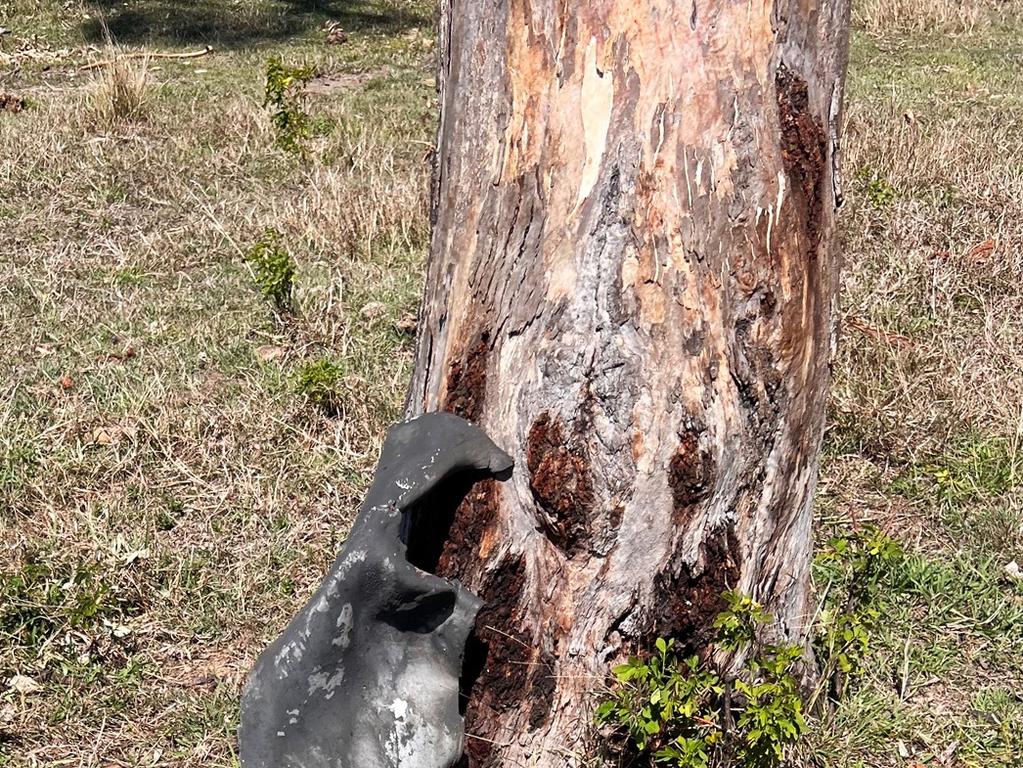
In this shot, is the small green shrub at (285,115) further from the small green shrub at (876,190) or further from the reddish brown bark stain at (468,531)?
the reddish brown bark stain at (468,531)

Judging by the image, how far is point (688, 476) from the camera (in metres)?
2.39

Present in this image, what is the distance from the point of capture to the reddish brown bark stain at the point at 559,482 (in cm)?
238

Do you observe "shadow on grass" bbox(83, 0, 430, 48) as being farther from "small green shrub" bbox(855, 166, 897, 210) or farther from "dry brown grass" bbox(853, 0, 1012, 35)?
"small green shrub" bbox(855, 166, 897, 210)

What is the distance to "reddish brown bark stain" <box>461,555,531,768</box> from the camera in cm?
248

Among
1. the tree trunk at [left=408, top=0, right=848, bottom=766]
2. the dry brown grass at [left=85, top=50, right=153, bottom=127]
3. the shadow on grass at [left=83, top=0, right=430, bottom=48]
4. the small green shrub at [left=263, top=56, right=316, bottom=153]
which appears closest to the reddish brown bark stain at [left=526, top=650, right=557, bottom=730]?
the tree trunk at [left=408, top=0, right=848, bottom=766]

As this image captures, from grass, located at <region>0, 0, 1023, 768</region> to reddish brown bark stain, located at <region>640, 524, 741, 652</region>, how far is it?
507 mm

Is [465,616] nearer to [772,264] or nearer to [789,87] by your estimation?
[772,264]

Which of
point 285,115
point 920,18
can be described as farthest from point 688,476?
point 920,18

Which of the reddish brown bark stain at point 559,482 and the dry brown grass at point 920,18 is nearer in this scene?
the reddish brown bark stain at point 559,482

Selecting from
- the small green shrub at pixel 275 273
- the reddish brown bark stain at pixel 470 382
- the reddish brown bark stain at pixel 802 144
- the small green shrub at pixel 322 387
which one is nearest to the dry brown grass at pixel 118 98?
the small green shrub at pixel 275 273

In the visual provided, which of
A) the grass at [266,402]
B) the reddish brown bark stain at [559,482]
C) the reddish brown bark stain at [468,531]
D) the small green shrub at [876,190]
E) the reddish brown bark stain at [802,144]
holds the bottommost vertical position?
the grass at [266,402]

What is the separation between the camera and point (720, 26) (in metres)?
2.22

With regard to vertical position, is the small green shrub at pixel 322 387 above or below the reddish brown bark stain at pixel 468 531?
below

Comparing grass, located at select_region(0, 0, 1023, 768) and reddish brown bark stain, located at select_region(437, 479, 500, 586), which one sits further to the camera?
grass, located at select_region(0, 0, 1023, 768)
